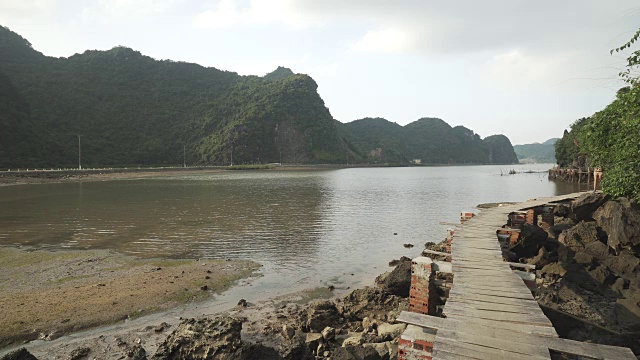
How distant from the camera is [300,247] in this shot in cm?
1698

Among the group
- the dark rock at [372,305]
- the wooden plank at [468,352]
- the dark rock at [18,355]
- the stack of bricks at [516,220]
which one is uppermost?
the stack of bricks at [516,220]

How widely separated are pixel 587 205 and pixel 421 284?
594 inches

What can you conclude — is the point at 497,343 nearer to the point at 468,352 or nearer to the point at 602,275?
the point at 468,352

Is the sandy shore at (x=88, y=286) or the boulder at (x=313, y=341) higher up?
the boulder at (x=313, y=341)

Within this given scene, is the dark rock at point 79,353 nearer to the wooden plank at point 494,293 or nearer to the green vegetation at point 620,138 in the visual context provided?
the wooden plank at point 494,293

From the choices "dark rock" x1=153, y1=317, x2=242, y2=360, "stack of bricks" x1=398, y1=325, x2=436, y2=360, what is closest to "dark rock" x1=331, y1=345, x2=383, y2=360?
"stack of bricks" x1=398, y1=325, x2=436, y2=360

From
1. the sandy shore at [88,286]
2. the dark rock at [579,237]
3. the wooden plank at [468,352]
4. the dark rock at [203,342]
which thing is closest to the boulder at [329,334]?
the dark rock at [203,342]

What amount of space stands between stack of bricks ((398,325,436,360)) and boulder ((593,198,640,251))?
38.2ft

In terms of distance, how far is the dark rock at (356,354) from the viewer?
5926 millimetres

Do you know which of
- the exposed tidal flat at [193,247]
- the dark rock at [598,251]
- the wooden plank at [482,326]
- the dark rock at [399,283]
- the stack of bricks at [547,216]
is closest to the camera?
the wooden plank at [482,326]

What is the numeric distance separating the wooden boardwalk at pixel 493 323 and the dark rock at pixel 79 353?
6333 millimetres

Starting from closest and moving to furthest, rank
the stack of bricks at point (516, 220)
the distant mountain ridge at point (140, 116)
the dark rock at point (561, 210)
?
the stack of bricks at point (516, 220) < the dark rock at point (561, 210) < the distant mountain ridge at point (140, 116)

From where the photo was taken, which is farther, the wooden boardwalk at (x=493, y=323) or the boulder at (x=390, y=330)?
the boulder at (x=390, y=330)

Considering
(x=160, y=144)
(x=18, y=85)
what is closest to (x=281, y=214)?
(x=160, y=144)
